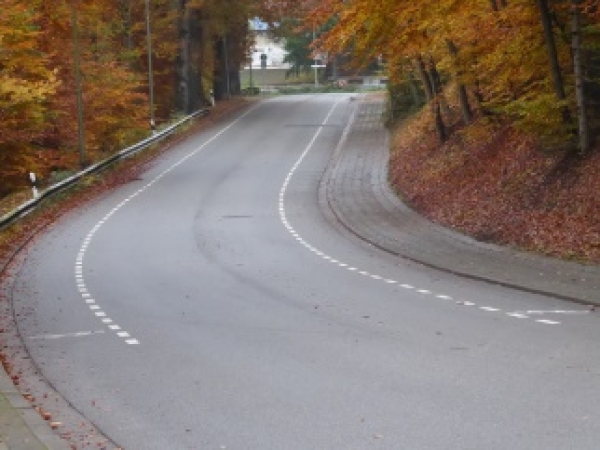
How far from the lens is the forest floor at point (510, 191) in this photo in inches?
808

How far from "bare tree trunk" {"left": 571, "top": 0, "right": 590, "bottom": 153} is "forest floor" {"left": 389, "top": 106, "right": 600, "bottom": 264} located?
39cm

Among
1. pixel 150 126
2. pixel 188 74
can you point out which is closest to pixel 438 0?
pixel 150 126

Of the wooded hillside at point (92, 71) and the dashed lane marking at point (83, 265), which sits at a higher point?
the wooded hillside at point (92, 71)

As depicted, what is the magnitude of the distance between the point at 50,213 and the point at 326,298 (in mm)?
15608

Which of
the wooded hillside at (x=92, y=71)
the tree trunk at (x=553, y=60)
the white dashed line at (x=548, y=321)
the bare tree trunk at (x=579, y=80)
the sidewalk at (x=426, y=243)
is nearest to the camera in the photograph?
the white dashed line at (x=548, y=321)

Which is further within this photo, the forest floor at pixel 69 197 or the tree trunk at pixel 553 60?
the forest floor at pixel 69 197

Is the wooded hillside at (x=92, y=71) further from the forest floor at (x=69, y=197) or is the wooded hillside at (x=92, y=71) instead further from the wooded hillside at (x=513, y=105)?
the wooded hillside at (x=513, y=105)

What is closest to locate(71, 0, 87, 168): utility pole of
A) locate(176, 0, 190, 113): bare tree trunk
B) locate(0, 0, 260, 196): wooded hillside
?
locate(0, 0, 260, 196): wooded hillside

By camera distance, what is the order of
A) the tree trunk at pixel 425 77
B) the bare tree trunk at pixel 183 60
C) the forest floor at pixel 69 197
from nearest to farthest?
the forest floor at pixel 69 197 < the tree trunk at pixel 425 77 < the bare tree trunk at pixel 183 60

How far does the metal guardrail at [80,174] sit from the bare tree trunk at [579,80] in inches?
571

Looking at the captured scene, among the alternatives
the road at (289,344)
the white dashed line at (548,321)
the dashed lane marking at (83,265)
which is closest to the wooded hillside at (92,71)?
the dashed lane marking at (83,265)

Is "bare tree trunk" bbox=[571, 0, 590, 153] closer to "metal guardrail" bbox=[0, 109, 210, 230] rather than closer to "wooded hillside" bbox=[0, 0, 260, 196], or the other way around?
"metal guardrail" bbox=[0, 109, 210, 230]

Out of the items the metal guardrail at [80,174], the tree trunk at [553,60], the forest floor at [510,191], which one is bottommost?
the metal guardrail at [80,174]

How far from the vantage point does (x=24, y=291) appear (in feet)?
61.9
